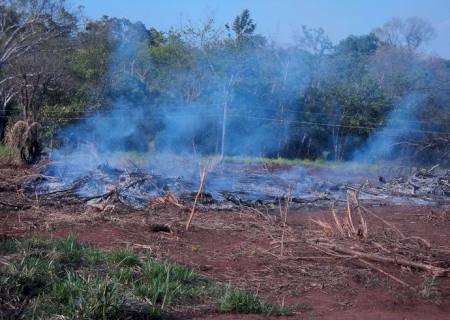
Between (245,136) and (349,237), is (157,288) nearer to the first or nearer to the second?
(349,237)

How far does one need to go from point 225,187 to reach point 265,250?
5.29 metres

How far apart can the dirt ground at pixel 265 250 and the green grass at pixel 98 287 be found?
0.33m

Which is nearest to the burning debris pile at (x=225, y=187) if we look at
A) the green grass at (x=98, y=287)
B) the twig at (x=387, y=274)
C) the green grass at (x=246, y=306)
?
the twig at (x=387, y=274)

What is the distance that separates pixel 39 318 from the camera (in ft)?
12.9

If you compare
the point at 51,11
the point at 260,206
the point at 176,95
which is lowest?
the point at 260,206

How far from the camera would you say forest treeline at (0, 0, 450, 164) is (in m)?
18.7

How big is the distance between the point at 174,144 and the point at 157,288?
14.1m

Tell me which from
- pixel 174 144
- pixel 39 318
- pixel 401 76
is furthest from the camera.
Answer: pixel 401 76

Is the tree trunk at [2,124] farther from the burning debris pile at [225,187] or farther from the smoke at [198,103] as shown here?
the burning debris pile at [225,187]

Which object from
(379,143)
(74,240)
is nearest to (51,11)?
Result: (379,143)

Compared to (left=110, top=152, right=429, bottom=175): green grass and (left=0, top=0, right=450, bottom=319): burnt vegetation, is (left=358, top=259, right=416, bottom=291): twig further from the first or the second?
(left=110, top=152, right=429, bottom=175): green grass

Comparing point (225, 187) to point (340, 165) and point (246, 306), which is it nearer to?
point (340, 165)

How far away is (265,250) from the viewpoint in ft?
23.3

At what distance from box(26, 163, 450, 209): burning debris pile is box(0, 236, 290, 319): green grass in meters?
3.43
